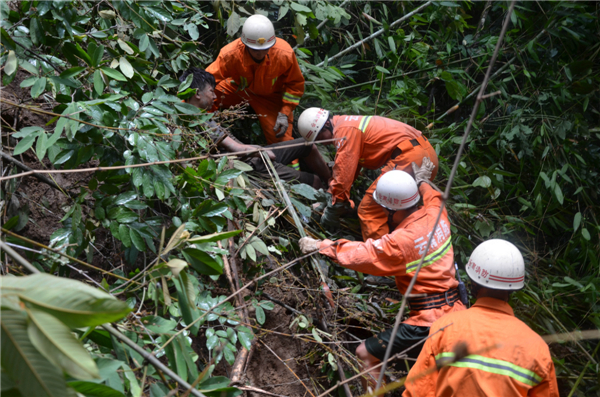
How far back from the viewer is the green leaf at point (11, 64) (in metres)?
1.93

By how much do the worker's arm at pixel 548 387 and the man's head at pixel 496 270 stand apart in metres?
0.41

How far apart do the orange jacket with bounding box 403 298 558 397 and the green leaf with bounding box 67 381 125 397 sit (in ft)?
4.72

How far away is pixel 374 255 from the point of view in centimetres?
305

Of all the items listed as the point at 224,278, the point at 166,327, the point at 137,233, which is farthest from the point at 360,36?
the point at 166,327

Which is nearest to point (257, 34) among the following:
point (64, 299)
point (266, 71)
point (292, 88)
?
point (266, 71)

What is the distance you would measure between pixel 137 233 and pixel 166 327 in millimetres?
718

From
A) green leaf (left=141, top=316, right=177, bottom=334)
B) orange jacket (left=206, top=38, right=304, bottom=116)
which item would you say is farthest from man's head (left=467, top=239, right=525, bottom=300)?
orange jacket (left=206, top=38, right=304, bottom=116)

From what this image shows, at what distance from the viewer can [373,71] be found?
5164 mm

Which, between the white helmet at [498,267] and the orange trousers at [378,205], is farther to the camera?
the orange trousers at [378,205]

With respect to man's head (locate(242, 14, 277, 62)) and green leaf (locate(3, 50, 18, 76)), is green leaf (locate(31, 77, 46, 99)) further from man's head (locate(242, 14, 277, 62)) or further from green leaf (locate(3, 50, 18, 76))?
man's head (locate(242, 14, 277, 62))

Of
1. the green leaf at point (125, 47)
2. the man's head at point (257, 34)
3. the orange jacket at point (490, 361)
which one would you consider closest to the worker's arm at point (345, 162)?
the man's head at point (257, 34)

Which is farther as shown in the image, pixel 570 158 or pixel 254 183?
pixel 570 158

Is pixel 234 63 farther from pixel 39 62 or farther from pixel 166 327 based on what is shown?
pixel 166 327

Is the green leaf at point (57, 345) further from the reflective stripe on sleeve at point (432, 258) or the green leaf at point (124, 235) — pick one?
the reflective stripe on sleeve at point (432, 258)
